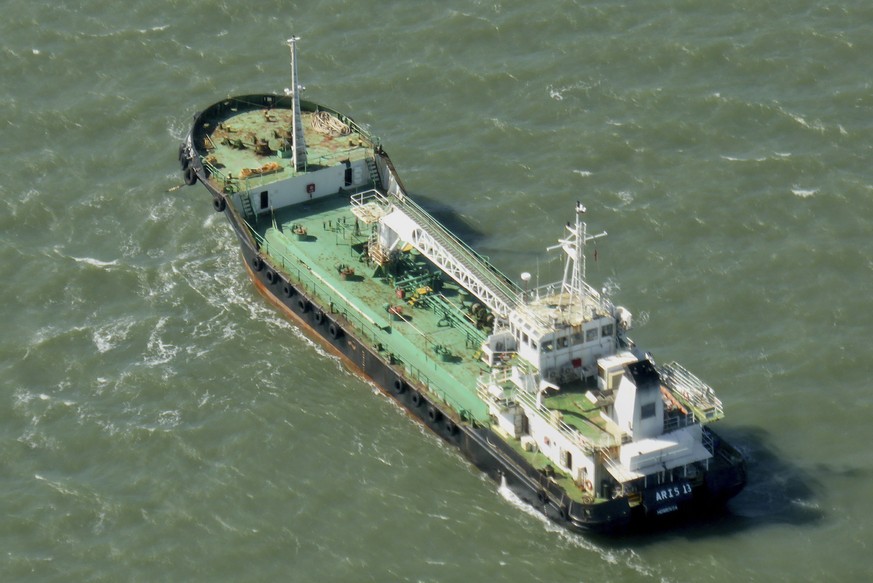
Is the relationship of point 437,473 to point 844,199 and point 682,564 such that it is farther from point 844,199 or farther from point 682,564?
point 844,199

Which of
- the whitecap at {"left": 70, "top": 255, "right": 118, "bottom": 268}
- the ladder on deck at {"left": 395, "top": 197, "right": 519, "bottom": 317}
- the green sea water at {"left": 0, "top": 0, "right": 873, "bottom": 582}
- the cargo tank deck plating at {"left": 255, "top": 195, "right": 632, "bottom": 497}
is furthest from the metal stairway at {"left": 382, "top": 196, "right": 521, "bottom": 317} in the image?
the whitecap at {"left": 70, "top": 255, "right": 118, "bottom": 268}

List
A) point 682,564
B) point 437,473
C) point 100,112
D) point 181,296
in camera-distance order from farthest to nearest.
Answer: point 100,112 → point 181,296 → point 437,473 → point 682,564

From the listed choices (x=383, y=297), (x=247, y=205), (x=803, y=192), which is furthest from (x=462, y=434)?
(x=803, y=192)

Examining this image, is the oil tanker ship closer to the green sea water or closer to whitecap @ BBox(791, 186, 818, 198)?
the green sea water

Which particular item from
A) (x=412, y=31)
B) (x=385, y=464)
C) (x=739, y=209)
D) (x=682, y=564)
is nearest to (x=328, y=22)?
(x=412, y=31)

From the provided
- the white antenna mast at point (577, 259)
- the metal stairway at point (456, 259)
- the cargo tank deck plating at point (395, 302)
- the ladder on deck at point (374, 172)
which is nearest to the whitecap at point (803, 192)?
the metal stairway at point (456, 259)
